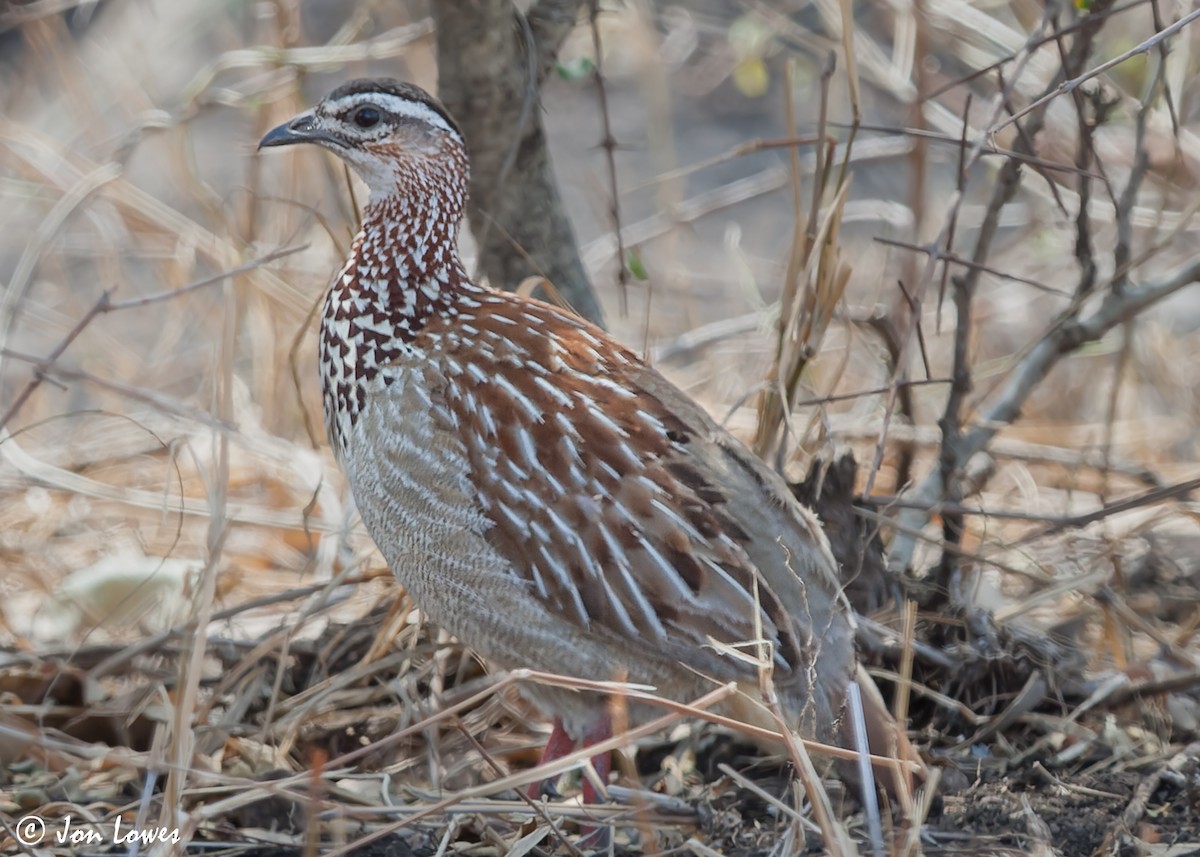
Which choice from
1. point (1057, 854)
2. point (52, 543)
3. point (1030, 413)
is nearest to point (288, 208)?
point (52, 543)

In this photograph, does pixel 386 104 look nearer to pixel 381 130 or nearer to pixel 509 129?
pixel 381 130

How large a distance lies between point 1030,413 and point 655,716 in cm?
296

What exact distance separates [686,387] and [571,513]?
254cm

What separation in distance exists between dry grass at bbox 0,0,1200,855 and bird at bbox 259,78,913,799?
205 mm

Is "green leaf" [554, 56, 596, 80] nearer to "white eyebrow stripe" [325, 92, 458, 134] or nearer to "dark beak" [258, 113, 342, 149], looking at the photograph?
"white eyebrow stripe" [325, 92, 458, 134]

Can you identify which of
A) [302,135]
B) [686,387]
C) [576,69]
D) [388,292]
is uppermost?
[576,69]

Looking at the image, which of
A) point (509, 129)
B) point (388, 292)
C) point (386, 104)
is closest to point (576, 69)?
point (509, 129)

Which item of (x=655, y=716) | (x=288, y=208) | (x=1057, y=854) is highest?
(x=288, y=208)

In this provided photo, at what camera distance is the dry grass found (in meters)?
3.21

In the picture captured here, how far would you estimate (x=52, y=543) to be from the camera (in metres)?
4.87

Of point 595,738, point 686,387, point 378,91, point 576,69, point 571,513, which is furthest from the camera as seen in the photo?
point 686,387

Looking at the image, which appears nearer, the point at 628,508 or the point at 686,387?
the point at 628,508

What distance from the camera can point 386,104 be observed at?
339cm

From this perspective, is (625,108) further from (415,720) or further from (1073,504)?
(415,720)
